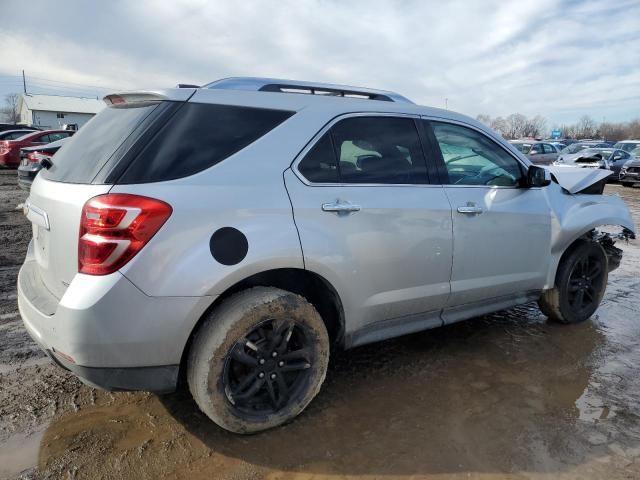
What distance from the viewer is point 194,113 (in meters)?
2.55

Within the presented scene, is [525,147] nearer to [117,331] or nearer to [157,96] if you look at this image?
[157,96]

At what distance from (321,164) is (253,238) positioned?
66cm

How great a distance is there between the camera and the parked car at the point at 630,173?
742 inches

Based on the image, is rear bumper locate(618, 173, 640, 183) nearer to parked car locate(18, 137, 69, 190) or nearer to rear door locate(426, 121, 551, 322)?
rear door locate(426, 121, 551, 322)

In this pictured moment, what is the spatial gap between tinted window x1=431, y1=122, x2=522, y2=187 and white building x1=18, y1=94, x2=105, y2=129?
72.5 meters

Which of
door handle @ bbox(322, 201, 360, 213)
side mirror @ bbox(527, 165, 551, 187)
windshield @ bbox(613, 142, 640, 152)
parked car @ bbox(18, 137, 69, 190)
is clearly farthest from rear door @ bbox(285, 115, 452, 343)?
windshield @ bbox(613, 142, 640, 152)

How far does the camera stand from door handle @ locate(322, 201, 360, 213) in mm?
2725

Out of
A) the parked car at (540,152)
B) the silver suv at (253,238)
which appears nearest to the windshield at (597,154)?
the parked car at (540,152)

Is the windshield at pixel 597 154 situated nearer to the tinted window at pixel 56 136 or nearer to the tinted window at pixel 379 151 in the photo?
the tinted window at pixel 379 151

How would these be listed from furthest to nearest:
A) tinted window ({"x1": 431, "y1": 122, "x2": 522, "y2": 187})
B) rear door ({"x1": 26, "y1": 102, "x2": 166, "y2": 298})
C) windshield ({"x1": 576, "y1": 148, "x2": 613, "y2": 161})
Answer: windshield ({"x1": 576, "y1": 148, "x2": 613, "y2": 161}), tinted window ({"x1": 431, "y1": 122, "x2": 522, "y2": 187}), rear door ({"x1": 26, "y1": 102, "x2": 166, "y2": 298})

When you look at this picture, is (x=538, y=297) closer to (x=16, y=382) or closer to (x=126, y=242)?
(x=126, y=242)

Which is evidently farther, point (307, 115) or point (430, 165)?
point (430, 165)

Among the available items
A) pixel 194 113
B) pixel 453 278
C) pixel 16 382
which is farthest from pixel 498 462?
pixel 16 382

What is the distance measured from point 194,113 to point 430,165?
1637mm
